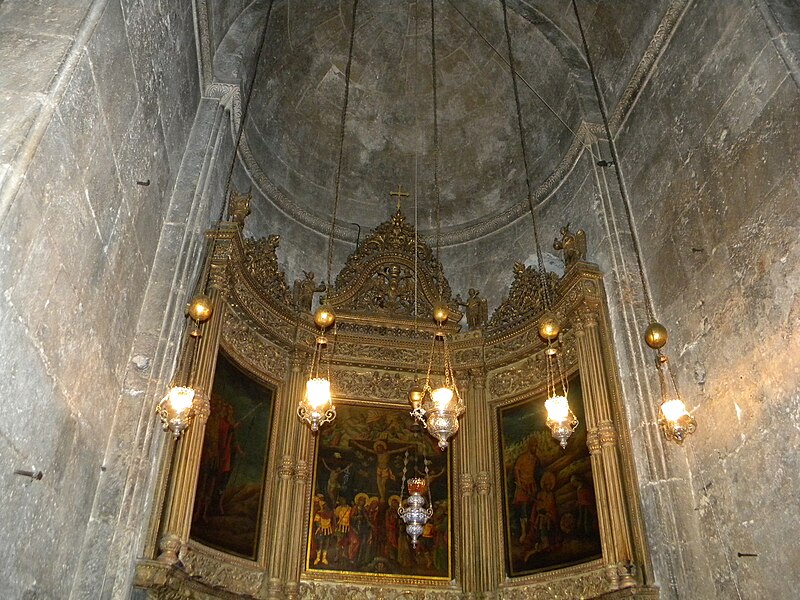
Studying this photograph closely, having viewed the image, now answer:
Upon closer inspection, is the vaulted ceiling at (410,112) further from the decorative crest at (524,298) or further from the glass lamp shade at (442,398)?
the glass lamp shade at (442,398)

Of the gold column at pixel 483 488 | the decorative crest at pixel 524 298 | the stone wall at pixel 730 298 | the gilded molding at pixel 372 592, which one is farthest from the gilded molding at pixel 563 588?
the decorative crest at pixel 524 298

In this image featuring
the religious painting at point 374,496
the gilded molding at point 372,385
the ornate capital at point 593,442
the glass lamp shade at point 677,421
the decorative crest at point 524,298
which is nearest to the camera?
the glass lamp shade at point 677,421

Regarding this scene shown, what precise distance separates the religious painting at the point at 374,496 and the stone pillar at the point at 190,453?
204cm

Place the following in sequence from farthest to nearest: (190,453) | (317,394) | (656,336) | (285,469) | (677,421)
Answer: (285,469), (190,453), (656,336), (317,394), (677,421)

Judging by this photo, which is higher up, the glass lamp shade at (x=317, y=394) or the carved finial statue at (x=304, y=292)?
the carved finial statue at (x=304, y=292)

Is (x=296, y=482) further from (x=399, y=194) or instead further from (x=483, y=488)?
(x=399, y=194)

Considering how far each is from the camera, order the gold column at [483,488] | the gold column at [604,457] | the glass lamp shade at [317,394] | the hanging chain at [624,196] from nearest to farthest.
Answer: the glass lamp shade at [317,394] < the gold column at [604,457] < the hanging chain at [624,196] < the gold column at [483,488]

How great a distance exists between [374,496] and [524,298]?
10.8 ft

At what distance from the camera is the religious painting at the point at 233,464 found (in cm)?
737

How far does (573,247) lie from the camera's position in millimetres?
8828

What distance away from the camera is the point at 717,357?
6.55 m

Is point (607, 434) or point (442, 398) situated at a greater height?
point (607, 434)

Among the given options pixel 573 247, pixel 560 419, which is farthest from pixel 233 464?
pixel 573 247

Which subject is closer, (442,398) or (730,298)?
(442,398)
